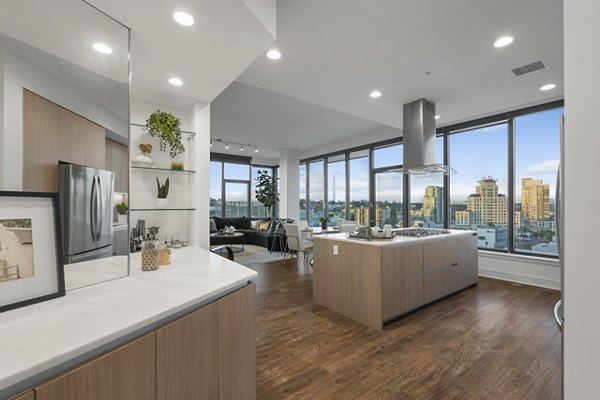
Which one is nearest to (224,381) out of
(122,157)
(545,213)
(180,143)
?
(122,157)

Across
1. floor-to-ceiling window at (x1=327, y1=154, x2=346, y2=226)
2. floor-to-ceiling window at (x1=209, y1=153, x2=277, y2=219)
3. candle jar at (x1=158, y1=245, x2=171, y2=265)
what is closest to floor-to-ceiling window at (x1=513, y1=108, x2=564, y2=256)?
floor-to-ceiling window at (x1=327, y1=154, x2=346, y2=226)

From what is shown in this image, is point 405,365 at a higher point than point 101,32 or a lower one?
lower

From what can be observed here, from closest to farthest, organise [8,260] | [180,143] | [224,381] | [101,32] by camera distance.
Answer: [8,260]
[224,381]
[101,32]
[180,143]

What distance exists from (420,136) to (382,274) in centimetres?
231

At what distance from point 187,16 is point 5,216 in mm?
1266

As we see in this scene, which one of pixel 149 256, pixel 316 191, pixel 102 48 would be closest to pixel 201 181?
pixel 149 256

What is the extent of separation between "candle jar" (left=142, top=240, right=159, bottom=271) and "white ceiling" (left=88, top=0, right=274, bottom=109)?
1.25 m

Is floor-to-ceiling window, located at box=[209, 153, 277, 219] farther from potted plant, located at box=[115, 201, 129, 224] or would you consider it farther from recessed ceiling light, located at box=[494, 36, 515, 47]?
recessed ceiling light, located at box=[494, 36, 515, 47]

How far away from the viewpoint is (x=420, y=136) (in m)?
3.81

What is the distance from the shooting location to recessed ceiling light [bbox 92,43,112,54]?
131 cm

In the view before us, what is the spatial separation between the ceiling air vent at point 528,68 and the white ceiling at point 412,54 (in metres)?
0.07

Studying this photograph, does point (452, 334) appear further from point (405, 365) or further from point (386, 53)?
point (386, 53)

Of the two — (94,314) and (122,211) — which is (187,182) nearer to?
(122,211)

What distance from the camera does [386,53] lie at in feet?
8.52
